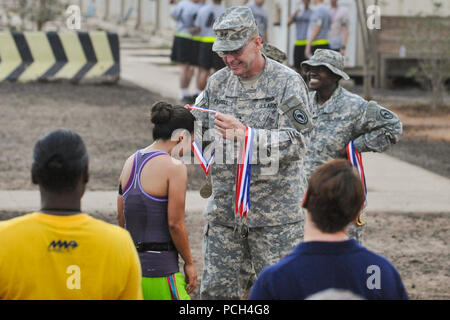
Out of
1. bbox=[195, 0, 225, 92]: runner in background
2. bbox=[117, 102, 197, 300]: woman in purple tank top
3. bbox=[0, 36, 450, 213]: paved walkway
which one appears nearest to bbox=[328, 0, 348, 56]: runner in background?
bbox=[195, 0, 225, 92]: runner in background

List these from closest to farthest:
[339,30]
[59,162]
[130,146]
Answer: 1. [59,162]
2. [130,146]
3. [339,30]

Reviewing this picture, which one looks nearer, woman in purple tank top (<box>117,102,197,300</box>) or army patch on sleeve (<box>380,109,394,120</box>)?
woman in purple tank top (<box>117,102,197,300</box>)

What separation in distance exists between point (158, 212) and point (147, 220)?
0.07 m

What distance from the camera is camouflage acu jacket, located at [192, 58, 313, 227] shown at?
463 cm

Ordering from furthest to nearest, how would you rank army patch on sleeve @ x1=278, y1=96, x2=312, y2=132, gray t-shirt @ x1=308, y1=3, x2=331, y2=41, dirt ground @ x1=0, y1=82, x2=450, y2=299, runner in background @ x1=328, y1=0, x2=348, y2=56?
runner in background @ x1=328, y1=0, x2=348, y2=56 < gray t-shirt @ x1=308, y1=3, x2=331, y2=41 < dirt ground @ x1=0, y1=82, x2=450, y2=299 < army patch on sleeve @ x1=278, y1=96, x2=312, y2=132

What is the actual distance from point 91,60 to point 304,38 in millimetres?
5022

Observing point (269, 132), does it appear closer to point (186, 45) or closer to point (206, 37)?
point (206, 37)

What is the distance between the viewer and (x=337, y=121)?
19.7 ft

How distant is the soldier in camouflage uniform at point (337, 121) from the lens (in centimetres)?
599

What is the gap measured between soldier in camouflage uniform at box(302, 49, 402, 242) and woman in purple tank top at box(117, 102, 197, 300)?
167 centimetres

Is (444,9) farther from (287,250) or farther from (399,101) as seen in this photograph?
(287,250)

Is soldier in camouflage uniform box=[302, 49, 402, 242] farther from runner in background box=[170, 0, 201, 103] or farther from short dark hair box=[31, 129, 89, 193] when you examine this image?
runner in background box=[170, 0, 201, 103]

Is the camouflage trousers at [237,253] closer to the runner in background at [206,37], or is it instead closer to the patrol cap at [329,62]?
the patrol cap at [329,62]

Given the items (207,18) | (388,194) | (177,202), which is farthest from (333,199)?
(207,18)
